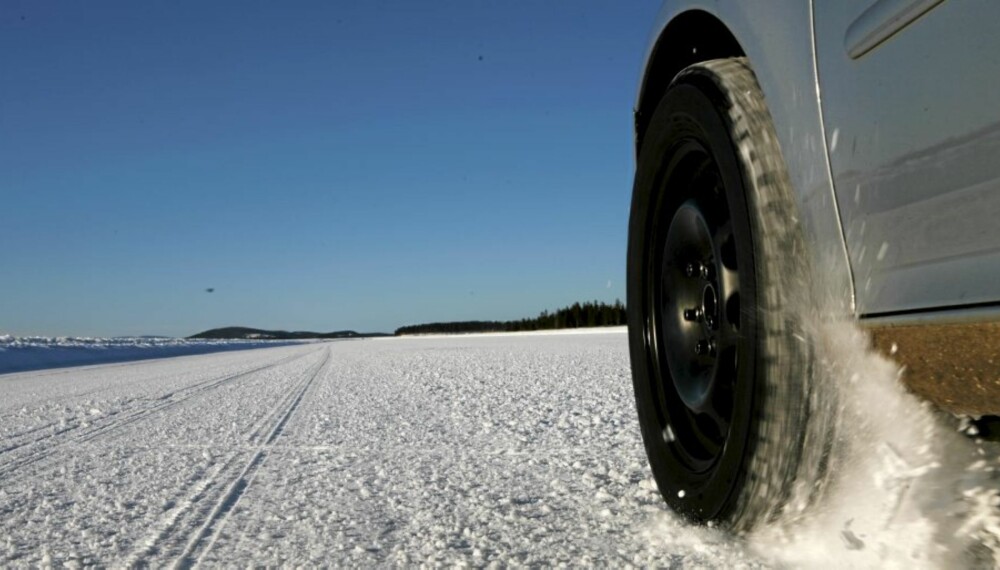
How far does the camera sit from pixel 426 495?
2.46 m

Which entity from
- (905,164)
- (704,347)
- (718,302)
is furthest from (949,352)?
(704,347)

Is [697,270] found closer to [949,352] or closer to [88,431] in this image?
[949,352]

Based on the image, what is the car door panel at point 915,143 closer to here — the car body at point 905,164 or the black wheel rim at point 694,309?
the car body at point 905,164

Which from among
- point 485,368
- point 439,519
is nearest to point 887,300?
point 439,519

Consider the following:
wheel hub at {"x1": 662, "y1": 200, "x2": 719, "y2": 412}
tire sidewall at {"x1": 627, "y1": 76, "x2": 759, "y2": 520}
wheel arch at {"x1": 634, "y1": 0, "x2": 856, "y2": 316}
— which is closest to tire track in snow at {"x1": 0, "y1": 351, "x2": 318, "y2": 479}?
tire sidewall at {"x1": 627, "y1": 76, "x2": 759, "y2": 520}

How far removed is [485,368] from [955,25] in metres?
8.04

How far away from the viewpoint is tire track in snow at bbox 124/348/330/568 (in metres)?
1.91

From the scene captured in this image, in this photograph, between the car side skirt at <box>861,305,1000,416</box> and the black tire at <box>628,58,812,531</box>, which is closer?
the car side skirt at <box>861,305,1000,416</box>

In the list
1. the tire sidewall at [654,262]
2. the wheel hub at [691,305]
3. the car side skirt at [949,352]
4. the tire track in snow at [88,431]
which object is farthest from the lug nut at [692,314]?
the tire track in snow at [88,431]

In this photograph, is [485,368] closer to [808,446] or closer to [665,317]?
[665,317]

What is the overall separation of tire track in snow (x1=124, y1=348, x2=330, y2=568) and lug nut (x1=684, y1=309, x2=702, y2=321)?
1.36 metres

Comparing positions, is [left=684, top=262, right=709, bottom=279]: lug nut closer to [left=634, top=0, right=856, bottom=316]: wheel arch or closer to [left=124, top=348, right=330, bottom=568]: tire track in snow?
[left=634, top=0, right=856, bottom=316]: wheel arch

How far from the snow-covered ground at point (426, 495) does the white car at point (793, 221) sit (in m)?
0.15

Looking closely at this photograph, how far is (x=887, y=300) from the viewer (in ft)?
4.27
